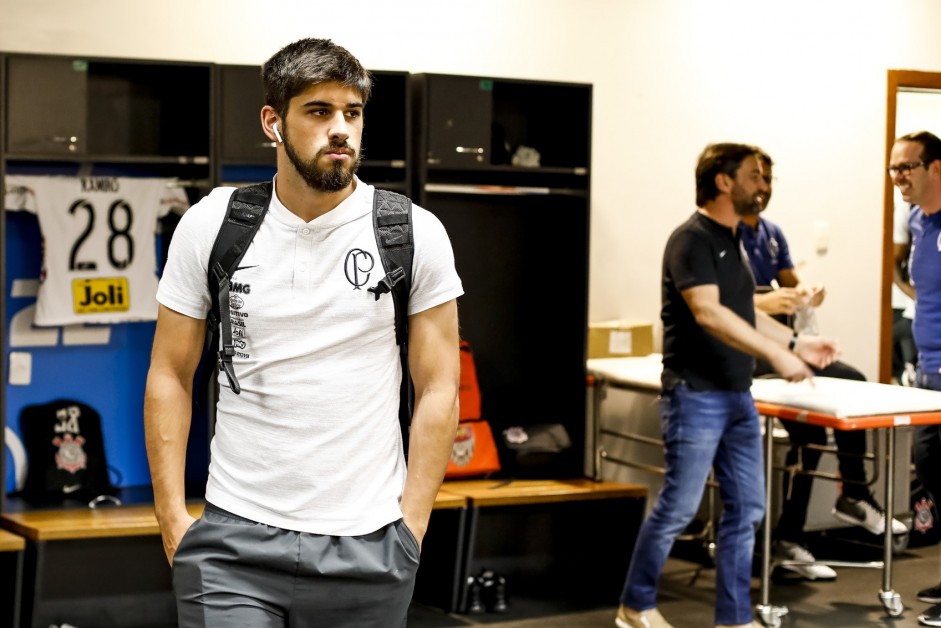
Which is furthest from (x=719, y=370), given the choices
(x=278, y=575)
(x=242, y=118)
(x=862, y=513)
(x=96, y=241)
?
(x=278, y=575)

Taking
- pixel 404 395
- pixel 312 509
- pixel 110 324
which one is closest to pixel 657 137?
pixel 110 324

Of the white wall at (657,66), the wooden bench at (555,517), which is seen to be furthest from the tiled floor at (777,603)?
the white wall at (657,66)

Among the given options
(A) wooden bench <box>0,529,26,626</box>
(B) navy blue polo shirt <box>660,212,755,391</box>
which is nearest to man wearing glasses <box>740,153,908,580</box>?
(B) navy blue polo shirt <box>660,212,755,391</box>

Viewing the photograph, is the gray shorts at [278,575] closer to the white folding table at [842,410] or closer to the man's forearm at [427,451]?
the man's forearm at [427,451]

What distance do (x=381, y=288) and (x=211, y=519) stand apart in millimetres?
455

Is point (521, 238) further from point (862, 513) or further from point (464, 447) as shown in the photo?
point (862, 513)

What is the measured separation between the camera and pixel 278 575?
2.07 metres

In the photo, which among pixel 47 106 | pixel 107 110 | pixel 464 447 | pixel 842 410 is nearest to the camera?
pixel 842 410

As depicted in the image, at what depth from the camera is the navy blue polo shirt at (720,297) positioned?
4.18 meters

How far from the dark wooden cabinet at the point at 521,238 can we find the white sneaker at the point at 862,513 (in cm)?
110

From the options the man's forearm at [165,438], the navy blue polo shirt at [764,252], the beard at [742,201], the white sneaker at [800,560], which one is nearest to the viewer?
the man's forearm at [165,438]

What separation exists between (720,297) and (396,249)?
228 cm

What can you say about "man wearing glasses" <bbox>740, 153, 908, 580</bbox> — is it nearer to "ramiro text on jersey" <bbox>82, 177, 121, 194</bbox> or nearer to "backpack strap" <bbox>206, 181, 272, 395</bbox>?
"ramiro text on jersey" <bbox>82, 177, 121, 194</bbox>

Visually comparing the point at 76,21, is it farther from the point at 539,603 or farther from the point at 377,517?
the point at 377,517
